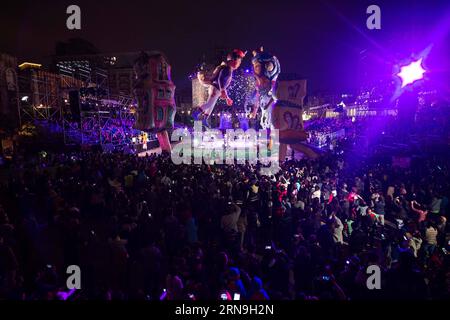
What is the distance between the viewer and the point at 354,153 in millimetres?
16656

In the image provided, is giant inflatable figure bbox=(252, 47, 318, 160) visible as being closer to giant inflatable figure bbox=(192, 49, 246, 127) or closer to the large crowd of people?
giant inflatable figure bbox=(192, 49, 246, 127)

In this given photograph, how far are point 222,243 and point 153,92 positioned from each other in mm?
9893

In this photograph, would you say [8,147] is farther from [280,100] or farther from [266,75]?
[280,100]

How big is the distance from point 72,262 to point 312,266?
12.9ft

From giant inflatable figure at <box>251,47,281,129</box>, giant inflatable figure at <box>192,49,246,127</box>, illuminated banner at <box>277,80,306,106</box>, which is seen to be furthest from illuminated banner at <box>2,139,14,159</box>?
illuminated banner at <box>277,80,306,106</box>

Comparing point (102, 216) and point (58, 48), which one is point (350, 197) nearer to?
point (102, 216)

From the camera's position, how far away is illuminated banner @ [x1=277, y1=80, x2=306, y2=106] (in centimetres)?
1280

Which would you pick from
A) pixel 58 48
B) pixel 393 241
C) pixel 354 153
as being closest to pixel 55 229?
pixel 393 241

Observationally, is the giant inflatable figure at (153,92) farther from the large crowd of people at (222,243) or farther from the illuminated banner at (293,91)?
the large crowd of people at (222,243)

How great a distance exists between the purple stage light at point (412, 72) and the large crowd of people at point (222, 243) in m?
5.86

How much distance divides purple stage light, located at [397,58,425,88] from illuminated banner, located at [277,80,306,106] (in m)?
4.22

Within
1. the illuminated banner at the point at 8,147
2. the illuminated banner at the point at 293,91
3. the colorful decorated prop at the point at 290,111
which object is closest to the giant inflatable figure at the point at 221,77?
the colorful decorated prop at the point at 290,111

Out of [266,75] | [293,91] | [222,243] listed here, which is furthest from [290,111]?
[222,243]

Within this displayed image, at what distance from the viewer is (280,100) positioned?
13.0 meters
